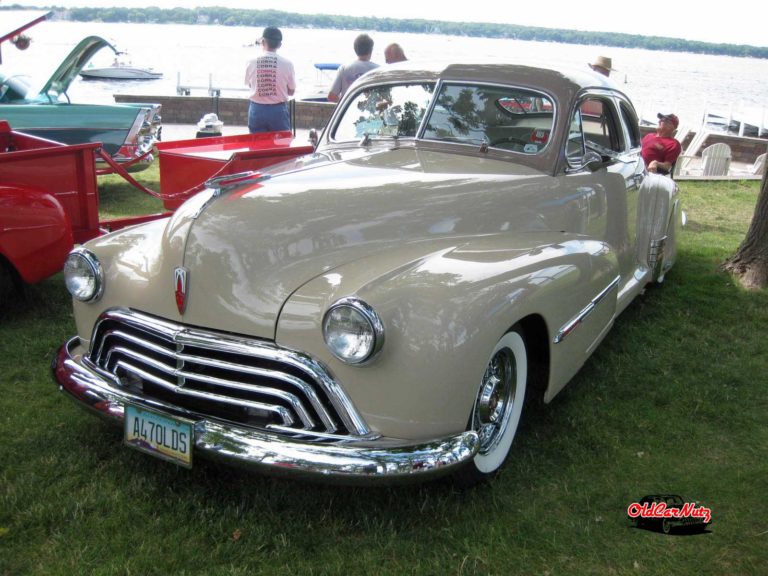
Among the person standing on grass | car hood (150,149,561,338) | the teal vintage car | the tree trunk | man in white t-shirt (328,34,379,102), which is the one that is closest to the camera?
car hood (150,149,561,338)

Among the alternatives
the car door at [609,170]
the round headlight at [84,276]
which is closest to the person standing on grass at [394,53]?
the car door at [609,170]

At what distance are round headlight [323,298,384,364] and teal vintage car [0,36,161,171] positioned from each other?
235 inches

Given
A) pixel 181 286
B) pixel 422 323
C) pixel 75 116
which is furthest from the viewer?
pixel 75 116

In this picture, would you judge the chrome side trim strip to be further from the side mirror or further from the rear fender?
the rear fender

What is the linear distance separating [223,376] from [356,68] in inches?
216

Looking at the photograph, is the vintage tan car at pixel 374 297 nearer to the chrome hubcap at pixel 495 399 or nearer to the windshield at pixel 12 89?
the chrome hubcap at pixel 495 399

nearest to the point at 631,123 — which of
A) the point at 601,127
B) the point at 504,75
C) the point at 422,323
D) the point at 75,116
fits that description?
the point at 601,127

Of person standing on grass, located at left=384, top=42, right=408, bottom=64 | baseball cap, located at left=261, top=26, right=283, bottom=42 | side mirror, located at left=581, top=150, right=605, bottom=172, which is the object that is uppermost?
baseball cap, located at left=261, top=26, right=283, bottom=42

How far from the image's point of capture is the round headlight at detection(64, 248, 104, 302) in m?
3.03

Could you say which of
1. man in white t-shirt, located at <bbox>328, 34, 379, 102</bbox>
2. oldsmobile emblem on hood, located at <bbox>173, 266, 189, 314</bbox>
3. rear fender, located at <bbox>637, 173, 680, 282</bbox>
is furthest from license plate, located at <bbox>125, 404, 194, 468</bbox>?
man in white t-shirt, located at <bbox>328, 34, 379, 102</bbox>

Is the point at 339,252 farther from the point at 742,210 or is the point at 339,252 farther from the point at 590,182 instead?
the point at 742,210

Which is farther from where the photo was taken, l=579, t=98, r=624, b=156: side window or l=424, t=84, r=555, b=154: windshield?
l=579, t=98, r=624, b=156: side window

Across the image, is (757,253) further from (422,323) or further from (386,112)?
(422,323)

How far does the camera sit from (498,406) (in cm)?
301
